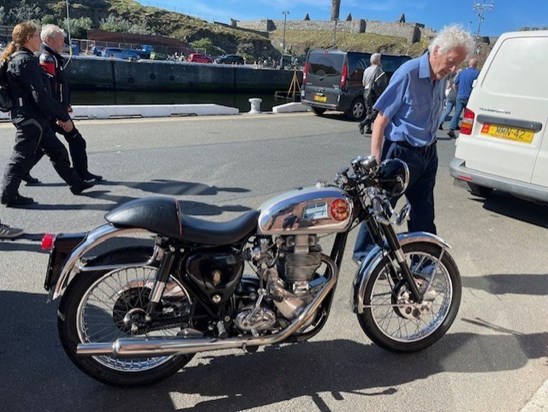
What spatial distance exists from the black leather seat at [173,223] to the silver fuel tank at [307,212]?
9 centimetres

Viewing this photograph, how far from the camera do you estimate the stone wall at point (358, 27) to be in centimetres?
9797

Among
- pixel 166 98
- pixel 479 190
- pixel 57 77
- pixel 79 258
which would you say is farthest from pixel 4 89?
pixel 166 98

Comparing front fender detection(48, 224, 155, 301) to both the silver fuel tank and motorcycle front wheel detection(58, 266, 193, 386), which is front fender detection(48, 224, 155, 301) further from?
the silver fuel tank

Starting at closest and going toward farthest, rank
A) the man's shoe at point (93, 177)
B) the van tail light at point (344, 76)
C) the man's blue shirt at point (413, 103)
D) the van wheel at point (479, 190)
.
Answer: the man's blue shirt at point (413, 103)
the man's shoe at point (93, 177)
the van wheel at point (479, 190)
the van tail light at point (344, 76)

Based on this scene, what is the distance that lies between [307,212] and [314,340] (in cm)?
113

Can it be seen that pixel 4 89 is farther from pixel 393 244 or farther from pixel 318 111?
pixel 318 111

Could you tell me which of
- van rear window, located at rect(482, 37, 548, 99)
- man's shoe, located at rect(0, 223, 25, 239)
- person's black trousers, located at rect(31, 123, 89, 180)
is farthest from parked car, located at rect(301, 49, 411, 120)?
man's shoe, located at rect(0, 223, 25, 239)

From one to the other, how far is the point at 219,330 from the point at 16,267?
222 centimetres

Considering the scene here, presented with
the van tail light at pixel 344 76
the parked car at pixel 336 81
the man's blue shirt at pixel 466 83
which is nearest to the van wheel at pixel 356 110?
the parked car at pixel 336 81

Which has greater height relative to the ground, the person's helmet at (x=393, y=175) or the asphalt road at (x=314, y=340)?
the person's helmet at (x=393, y=175)

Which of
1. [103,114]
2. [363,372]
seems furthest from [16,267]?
[103,114]

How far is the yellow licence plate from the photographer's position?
505 centimetres

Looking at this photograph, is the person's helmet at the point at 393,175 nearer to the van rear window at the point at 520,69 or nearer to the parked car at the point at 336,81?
the van rear window at the point at 520,69

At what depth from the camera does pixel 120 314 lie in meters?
2.52
